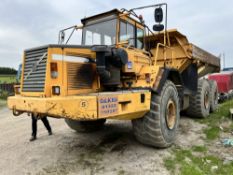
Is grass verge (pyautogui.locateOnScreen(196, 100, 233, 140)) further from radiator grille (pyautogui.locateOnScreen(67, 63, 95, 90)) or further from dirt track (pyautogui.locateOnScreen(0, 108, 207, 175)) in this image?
radiator grille (pyautogui.locateOnScreen(67, 63, 95, 90))

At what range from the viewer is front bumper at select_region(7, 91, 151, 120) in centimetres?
366

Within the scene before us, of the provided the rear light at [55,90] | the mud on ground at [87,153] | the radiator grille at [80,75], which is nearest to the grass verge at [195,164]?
the mud on ground at [87,153]

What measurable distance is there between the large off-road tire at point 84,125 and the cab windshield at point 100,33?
1979 millimetres

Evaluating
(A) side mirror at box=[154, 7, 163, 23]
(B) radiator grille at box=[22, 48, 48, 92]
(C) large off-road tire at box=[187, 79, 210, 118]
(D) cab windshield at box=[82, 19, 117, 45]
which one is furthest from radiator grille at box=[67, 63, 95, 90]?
(C) large off-road tire at box=[187, 79, 210, 118]

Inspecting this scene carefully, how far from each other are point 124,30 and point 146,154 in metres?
2.34

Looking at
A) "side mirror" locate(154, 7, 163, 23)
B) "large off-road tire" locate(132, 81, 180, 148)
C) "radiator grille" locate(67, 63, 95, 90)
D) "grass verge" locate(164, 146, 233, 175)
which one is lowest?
"grass verge" locate(164, 146, 233, 175)

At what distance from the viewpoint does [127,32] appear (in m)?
5.13

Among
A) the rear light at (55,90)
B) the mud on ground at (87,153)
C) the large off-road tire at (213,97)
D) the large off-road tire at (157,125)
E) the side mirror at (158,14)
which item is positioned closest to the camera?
the rear light at (55,90)

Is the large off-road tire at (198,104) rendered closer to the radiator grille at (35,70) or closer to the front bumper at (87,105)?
the front bumper at (87,105)

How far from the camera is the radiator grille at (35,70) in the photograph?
420 centimetres

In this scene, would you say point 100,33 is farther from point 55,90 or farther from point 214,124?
point 214,124

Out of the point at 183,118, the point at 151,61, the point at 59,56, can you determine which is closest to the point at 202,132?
the point at 183,118

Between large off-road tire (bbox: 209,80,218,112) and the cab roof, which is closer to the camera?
the cab roof

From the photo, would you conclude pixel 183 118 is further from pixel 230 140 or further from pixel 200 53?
pixel 230 140
